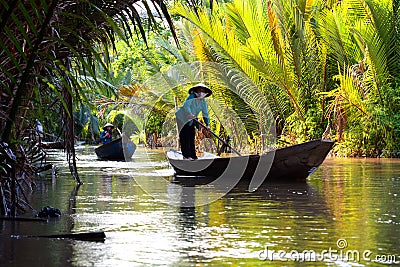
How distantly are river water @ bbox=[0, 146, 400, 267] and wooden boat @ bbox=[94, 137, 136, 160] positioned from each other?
35.0ft

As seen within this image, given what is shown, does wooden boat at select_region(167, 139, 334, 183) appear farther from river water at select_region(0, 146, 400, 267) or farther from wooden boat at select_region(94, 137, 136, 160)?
wooden boat at select_region(94, 137, 136, 160)

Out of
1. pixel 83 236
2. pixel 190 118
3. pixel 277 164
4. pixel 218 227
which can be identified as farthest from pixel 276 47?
pixel 83 236

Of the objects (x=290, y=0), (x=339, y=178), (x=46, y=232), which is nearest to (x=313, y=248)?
(x=46, y=232)

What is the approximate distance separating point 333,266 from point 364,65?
15952 mm

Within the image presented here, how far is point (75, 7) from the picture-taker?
695 cm

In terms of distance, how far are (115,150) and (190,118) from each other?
28.9 feet

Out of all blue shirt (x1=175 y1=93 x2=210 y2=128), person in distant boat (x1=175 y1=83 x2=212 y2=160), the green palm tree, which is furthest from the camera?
the green palm tree

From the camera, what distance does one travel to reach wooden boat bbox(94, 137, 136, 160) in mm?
22703

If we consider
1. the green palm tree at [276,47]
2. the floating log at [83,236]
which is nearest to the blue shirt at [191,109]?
the green palm tree at [276,47]

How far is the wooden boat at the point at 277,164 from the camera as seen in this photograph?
12250mm

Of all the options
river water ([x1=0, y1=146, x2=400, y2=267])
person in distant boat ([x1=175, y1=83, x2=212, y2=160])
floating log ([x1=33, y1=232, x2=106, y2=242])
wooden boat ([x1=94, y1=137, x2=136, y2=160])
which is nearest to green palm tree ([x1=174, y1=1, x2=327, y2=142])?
wooden boat ([x1=94, y1=137, x2=136, y2=160])

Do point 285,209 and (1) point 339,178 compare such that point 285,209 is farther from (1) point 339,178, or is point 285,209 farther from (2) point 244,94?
(2) point 244,94

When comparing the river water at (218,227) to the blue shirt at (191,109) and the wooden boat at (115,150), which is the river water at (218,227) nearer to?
the blue shirt at (191,109)

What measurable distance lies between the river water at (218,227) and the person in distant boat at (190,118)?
7.95 ft
